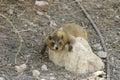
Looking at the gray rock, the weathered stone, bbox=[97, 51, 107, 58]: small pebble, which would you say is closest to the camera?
the weathered stone

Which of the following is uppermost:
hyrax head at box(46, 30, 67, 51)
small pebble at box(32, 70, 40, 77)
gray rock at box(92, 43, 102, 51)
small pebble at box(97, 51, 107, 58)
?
hyrax head at box(46, 30, 67, 51)

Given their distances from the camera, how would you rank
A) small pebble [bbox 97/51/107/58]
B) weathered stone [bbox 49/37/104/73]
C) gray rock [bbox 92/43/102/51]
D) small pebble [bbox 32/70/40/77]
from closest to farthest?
small pebble [bbox 32/70/40/77] < weathered stone [bbox 49/37/104/73] < small pebble [bbox 97/51/107/58] < gray rock [bbox 92/43/102/51]

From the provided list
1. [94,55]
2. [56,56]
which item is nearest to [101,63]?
[94,55]

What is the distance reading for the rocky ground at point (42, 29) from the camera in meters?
4.76

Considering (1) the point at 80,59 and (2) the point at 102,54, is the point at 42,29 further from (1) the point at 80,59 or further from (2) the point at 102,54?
(1) the point at 80,59

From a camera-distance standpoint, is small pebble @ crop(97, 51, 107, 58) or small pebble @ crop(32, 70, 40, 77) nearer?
small pebble @ crop(32, 70, 40, 77)

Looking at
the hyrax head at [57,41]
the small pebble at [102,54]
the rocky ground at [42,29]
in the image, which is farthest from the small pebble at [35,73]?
the small pebble at [102,54]

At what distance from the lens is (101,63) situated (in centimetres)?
484

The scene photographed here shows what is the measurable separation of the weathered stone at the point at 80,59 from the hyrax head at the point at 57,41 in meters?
0.09

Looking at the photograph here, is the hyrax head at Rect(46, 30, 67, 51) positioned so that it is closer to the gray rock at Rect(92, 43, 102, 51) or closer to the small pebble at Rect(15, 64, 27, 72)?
the small pebble at Rect(15, 64, 27, 72)

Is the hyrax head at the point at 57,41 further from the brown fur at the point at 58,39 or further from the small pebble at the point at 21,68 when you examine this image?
the small pebble at the point at 21,68

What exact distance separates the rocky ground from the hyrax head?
0.21m

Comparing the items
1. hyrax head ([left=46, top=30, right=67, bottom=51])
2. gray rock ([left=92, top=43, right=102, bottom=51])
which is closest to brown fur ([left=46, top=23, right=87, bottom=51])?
hyrax head ([left=46, top=30, right=67, bottom=51])

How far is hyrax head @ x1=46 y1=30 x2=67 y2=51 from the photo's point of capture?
481cm
